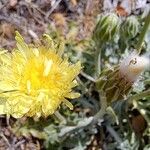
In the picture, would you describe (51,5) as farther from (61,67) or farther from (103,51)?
(61,67)

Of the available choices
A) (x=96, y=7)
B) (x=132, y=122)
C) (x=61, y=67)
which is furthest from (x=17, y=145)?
(x=96, y=7)

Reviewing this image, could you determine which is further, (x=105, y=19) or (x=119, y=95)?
(x=105, y=19)

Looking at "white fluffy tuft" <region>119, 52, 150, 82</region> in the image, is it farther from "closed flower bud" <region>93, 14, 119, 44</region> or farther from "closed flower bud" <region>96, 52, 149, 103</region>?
"closed flower bud" <region>93, 14, 119, 44</region>

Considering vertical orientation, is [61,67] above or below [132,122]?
above

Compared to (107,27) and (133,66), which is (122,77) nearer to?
(133,66)

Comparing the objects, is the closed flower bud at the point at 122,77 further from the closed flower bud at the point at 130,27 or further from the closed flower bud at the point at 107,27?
the closed flower bud at the point at 130,27

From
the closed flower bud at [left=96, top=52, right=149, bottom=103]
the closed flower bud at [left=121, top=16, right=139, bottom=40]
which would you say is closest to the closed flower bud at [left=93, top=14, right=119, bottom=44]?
the closed flower bud at [left=121, top=16, right=139, bottom=40]

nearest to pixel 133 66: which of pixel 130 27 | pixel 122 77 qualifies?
pixel 122 77

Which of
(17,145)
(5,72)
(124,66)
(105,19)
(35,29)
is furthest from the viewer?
(35,29)
